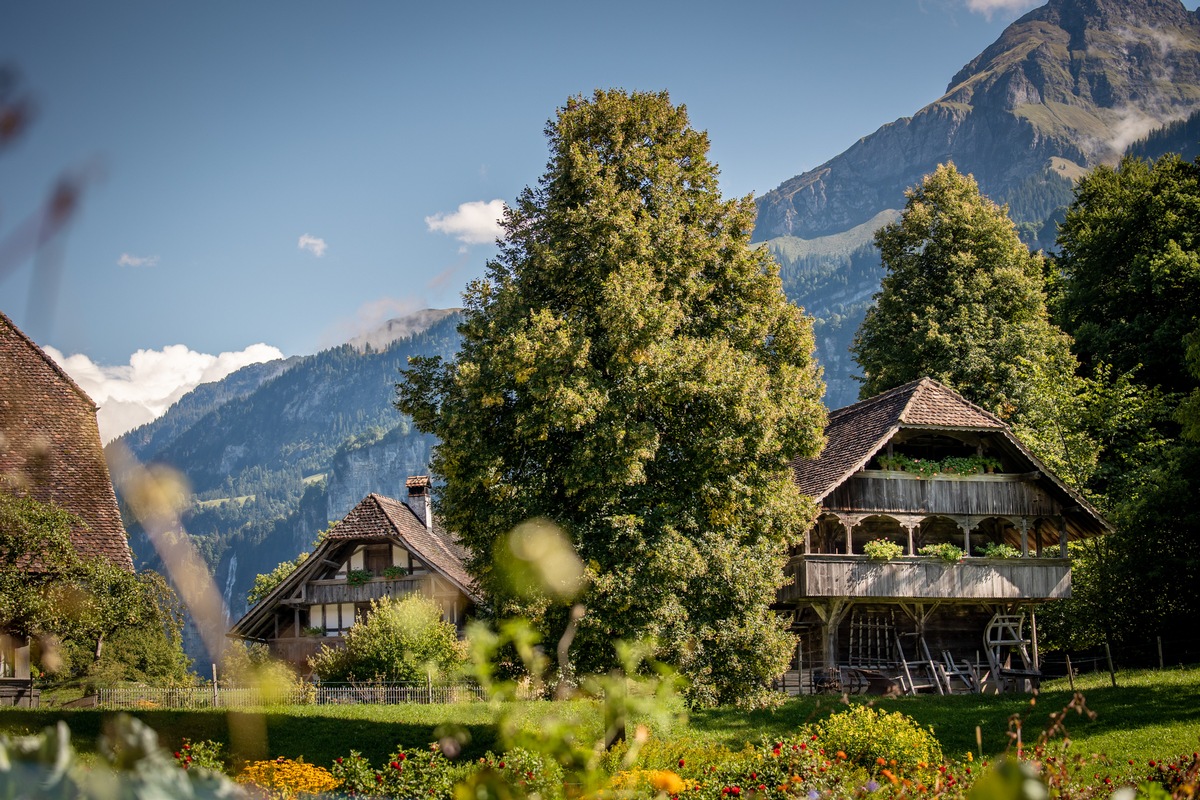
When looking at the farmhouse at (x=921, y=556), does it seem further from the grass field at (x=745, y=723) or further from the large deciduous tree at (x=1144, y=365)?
the grass field at (x=745, y=723)

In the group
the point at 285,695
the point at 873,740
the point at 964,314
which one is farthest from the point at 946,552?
the point at 285,695

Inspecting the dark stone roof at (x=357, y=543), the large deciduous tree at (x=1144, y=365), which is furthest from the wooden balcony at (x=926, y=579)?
the dark stone roof at (x=357, y=543)

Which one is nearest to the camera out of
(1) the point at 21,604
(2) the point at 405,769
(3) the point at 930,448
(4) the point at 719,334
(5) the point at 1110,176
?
(2) the point at 405,769

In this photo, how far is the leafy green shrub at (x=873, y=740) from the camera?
15.6 metres

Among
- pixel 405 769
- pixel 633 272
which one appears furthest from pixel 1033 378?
pixel 405 769

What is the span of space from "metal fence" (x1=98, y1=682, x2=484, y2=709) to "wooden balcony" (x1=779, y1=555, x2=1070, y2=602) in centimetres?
940

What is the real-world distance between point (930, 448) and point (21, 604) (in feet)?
78.8

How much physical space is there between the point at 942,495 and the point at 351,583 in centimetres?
2112

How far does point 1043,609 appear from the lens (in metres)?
32.6

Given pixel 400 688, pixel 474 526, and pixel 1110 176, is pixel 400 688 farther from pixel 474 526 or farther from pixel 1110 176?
pixel 1110 176

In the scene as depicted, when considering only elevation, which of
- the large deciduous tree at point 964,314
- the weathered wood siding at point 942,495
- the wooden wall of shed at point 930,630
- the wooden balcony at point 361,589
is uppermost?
the large deciduous tree at point 964,314

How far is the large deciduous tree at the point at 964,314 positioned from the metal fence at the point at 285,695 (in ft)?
67.7

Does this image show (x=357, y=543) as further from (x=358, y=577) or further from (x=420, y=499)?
(x=420, y=499)

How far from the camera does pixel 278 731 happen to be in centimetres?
2231
